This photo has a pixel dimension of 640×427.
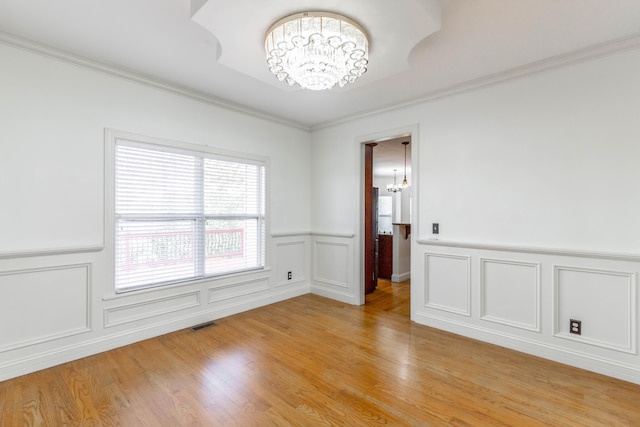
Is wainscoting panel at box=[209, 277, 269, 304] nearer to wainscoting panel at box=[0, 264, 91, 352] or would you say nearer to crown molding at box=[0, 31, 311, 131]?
wainscoting panel at box=[0, 264, 91, 352]

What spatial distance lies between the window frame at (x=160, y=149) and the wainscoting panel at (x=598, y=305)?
132 inches

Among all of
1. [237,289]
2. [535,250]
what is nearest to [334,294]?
[237,289]

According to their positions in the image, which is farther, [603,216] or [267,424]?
[603,216]

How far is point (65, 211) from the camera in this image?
2.62 metres

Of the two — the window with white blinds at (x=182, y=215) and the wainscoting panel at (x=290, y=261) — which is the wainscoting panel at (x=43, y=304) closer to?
the window with white blinds at (x=182, y=215)

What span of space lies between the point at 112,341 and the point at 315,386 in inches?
81.0

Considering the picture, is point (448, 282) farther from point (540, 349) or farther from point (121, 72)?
point (121, 72)

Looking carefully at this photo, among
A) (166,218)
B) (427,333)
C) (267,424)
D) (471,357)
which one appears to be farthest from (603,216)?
(166,218)

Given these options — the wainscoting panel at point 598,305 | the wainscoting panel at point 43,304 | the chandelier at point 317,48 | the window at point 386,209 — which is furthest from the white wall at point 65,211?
the window at point 386,209

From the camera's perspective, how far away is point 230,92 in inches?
136

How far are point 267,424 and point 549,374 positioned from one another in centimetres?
230

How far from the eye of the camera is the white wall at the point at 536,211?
7.91ft

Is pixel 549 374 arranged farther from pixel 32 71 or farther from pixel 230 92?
pixel 32 71

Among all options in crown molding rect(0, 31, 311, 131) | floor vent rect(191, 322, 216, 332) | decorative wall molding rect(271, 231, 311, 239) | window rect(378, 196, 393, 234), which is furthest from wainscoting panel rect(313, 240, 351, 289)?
window rect(378, 196, 393, 234)
